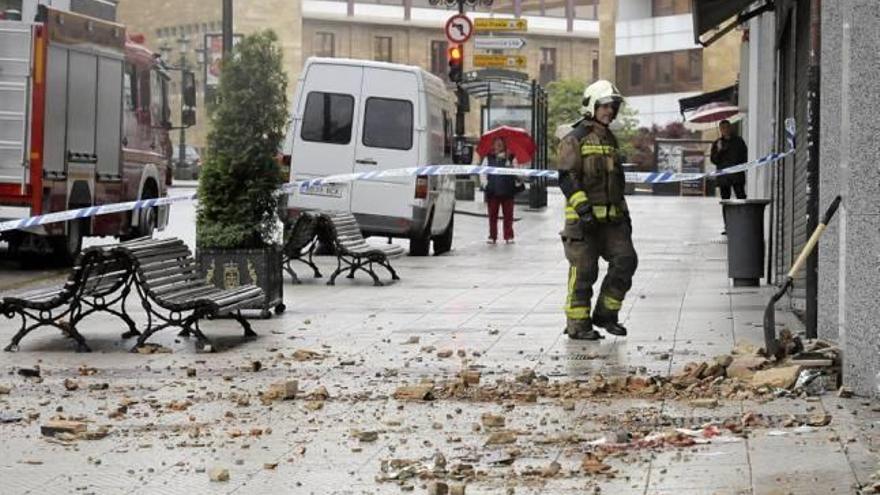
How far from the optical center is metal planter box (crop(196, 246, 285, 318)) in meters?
14.9

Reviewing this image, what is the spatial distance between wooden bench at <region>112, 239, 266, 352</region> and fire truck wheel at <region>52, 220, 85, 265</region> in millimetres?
8391

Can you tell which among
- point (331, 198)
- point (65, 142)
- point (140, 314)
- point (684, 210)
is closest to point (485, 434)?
point (140, 314)

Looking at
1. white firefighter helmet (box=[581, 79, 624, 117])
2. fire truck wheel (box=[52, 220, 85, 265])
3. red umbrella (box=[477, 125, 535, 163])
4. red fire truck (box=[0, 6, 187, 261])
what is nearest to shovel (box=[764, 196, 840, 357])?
white firefighter helmet (box=[581, 79, 624, 117])

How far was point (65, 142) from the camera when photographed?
21078 millimetres

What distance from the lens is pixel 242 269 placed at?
15000 mm

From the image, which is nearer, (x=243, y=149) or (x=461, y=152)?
(x=243, y=149)

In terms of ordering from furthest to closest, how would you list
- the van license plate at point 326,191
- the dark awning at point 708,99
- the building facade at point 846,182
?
1. the dark awning at point 708,99
2. the van license plate at point 326,191
3. the building facade at point 846,182

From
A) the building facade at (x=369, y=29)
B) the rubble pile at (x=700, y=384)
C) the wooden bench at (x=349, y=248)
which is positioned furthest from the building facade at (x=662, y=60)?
the rubble pile at (x=700, y=384)

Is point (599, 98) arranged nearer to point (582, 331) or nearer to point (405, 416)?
→ point (582, 331)

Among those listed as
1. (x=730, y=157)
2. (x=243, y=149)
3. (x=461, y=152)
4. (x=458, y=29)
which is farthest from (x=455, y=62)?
(x=243, y=149)

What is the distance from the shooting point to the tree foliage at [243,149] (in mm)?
15172

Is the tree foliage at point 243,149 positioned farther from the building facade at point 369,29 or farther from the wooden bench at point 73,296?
the building facade at point 369,29

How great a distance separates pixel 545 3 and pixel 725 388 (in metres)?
95.7

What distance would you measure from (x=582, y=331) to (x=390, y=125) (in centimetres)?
1124
